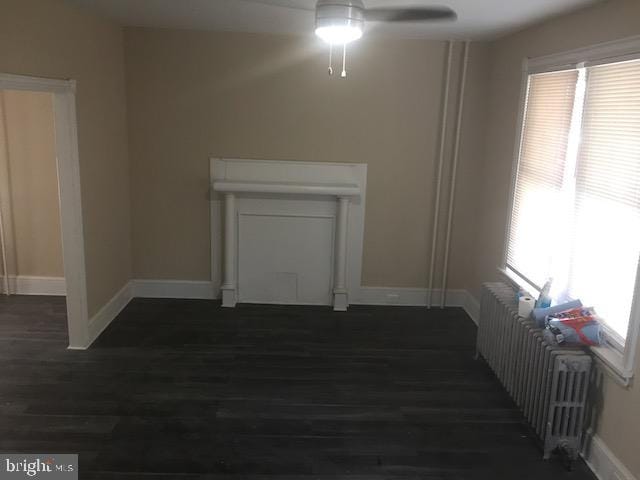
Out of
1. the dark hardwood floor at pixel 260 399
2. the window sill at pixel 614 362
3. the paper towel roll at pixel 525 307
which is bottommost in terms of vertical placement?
the dark hardwood floor at pixel 260 399

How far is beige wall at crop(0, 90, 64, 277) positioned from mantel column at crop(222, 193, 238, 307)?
1.62 m

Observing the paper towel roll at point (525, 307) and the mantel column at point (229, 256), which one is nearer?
the paper towel roll at point (525, 307)

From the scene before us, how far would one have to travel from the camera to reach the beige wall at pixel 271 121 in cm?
478

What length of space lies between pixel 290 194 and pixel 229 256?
2.72 ft

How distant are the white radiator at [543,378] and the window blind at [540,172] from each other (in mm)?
454

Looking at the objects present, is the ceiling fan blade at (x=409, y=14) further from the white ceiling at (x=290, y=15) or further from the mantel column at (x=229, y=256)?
the mantel column at (x=229, y=256)

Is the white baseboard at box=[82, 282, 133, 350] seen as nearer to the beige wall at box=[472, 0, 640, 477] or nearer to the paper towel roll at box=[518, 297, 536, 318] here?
the paper towel roll at box=[518, 297, 536, 318]

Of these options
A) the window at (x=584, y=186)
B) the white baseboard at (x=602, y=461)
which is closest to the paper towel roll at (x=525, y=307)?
the window at (x=584, y=186)

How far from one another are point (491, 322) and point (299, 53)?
9.30 feet

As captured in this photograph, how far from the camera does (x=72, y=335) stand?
13.4ft

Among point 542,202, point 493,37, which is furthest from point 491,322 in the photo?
point 493,37

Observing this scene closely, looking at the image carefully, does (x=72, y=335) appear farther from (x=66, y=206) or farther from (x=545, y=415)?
(x=545, y=415)

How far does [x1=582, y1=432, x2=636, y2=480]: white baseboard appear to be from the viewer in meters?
2.68

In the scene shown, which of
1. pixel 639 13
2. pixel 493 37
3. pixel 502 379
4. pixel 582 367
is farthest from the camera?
pixel 493 37
